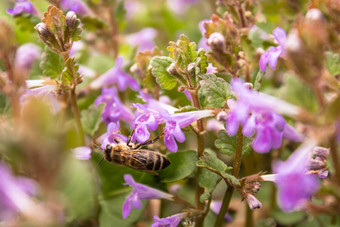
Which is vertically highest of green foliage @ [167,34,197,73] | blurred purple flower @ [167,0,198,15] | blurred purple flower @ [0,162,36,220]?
green foliage @ [167,34,197,73]

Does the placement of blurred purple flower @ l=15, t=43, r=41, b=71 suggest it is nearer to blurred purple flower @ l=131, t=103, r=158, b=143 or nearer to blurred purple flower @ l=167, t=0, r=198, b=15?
blurred purple flower @ l=131, t=103, r=158, b=143

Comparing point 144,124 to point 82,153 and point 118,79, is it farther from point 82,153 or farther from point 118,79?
point 118,79

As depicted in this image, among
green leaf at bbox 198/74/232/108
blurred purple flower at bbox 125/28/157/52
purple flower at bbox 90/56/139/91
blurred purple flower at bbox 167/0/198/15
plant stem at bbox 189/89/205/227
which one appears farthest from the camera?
blurred purple flower at bbox 167/0/198/15

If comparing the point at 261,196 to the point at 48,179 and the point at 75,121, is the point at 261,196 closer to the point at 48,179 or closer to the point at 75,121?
the point at 75,121

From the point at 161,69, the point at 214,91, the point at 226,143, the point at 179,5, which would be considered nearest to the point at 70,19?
the point at 161,69

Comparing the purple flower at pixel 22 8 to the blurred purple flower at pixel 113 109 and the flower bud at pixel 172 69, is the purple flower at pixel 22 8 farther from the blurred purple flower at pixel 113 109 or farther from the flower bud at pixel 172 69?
the flower bud at pixel 172 69

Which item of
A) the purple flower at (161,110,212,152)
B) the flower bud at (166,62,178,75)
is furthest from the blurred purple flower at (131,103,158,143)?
the flower bud at (166,62,178,75)

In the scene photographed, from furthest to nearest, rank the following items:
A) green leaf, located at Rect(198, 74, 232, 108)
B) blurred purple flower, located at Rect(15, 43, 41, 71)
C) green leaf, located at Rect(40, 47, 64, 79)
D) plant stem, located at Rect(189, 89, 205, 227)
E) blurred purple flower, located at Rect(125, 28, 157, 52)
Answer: blurred purple flower, located at Rect(125, 28, 157, 52), green leaf, located at Rect(40, 47, 64, 79), plant stem, located at Rect(189, 89, 205, 227), green leaf, located at Rect(198, 74, 232, 108), blurred purple flower, located at Rect(15, 43, 41, 71)

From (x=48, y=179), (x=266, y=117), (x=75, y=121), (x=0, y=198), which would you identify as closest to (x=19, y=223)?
Answer: (x=0, y=198)
